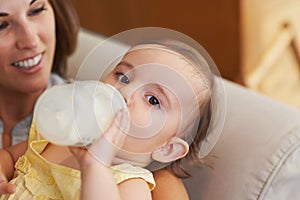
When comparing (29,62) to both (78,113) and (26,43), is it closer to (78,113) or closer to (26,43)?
(26,43)

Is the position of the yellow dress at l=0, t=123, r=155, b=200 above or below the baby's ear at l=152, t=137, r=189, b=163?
below

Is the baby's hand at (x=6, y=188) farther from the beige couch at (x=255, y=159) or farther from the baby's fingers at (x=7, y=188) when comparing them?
the beige couch at (x=255, y=159)

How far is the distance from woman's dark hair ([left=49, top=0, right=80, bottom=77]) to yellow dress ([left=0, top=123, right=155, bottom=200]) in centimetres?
36

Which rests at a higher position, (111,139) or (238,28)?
(111,139)

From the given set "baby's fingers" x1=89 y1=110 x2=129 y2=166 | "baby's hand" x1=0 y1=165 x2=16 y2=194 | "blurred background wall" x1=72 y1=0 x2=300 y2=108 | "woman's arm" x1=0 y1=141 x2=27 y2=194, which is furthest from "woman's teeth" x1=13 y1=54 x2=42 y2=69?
"blurred background wall" x1=72 y1=0 x2=300 y2=108

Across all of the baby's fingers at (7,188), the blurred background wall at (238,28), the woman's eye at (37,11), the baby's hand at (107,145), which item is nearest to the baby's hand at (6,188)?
the baby's fingers at (7,188)

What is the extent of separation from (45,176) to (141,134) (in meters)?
0.20

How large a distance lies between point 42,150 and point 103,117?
0.23 metres

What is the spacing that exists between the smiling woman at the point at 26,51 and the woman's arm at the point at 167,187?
0.32m

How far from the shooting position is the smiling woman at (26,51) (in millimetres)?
1217

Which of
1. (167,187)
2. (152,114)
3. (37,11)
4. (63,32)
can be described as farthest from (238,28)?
(152,114)

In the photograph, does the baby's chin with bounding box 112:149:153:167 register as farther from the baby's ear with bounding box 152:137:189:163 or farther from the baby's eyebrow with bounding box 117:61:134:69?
the baby's eyebrow with bounding box 117:61:134:69

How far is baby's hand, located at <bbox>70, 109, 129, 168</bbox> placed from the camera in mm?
910

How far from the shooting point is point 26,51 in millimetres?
1238
